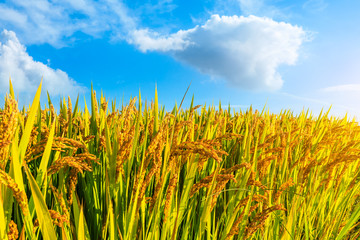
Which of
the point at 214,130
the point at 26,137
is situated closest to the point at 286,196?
the point at 214,130

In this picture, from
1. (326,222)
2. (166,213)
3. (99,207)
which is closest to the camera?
(166,213)

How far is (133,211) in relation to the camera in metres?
1.06

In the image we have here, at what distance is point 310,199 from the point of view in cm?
205

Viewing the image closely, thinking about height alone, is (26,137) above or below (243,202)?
above

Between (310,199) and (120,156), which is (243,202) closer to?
(120,156)

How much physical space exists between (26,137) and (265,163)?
1.43 meters

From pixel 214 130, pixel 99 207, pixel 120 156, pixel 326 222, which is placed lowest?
pixel 326 222

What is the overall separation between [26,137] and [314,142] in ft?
9.42

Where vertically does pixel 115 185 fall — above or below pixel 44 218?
above

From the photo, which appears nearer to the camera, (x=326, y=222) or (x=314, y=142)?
(x=326, y=222)

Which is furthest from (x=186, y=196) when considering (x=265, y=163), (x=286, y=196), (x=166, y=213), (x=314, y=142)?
(x=314, y=142)

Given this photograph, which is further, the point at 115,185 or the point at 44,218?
the point at 115,185

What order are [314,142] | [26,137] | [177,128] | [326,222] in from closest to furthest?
1. [26,137]
2. [177,128]
3. [326,222]
4. [314,142]

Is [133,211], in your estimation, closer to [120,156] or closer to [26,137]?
[120,156]
